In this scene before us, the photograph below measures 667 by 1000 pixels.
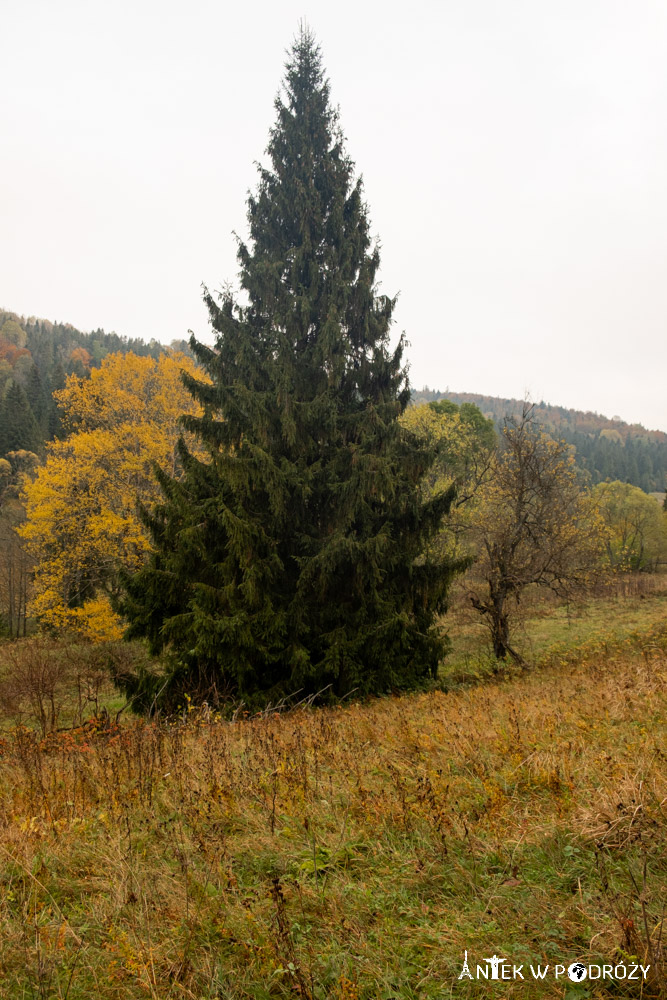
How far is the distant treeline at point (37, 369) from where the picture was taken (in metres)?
46.5

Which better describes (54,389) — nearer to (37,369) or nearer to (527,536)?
(37,369)

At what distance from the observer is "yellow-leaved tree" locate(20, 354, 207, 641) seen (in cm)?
1694

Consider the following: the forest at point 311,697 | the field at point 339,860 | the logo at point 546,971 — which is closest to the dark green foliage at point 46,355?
the forest at point 311,697

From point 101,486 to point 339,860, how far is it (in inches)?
684

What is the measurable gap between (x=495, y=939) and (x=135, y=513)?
58.2ft

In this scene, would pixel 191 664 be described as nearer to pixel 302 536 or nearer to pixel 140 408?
pixel 302 536

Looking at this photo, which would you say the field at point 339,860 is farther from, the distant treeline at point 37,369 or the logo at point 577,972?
the distant treeline at point 37,369

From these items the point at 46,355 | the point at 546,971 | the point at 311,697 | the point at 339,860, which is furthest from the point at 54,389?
the point at 546,971

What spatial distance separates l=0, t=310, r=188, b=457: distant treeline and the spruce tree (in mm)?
14415

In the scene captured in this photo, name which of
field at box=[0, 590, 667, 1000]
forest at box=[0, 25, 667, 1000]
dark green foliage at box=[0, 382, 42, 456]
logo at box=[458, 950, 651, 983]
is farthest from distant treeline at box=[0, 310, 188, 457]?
logo at box=[458, 950, 651, 983]

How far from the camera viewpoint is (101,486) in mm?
18250

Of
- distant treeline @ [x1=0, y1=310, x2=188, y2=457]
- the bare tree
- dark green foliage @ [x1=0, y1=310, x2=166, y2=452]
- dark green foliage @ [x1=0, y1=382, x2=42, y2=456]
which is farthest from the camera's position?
dark green foliage @ [x1=0, y1=310, x2=166, y2=452]

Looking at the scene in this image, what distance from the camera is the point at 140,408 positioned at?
1892 centimetres

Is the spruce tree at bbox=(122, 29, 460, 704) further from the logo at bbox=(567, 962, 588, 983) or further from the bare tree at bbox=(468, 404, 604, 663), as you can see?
the logo at bbox=(567, 962, 588, 983)
